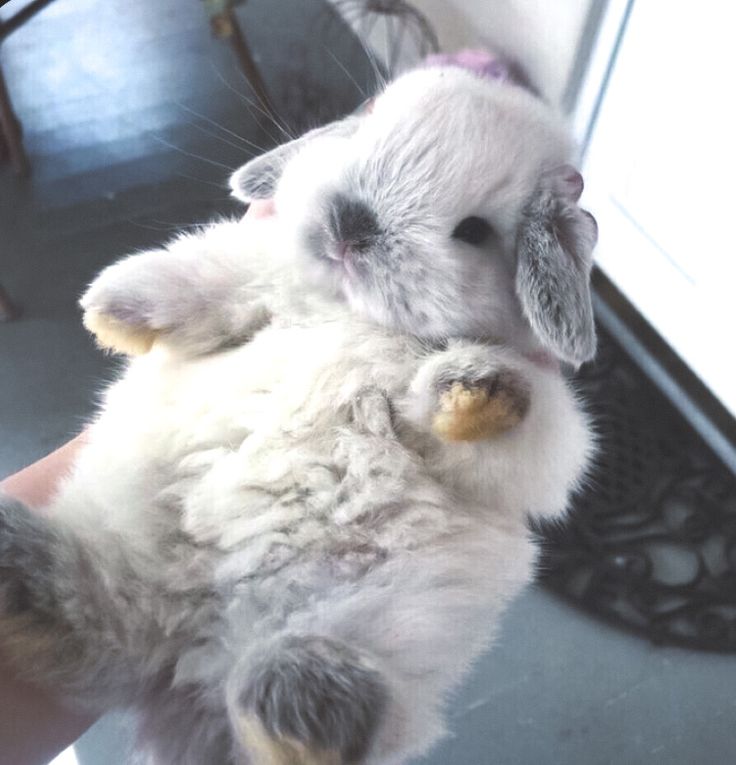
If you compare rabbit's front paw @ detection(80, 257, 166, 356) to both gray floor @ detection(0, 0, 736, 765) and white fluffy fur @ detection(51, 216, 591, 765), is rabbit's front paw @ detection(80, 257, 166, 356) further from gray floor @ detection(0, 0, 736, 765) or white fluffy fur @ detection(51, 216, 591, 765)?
gray floor @ detection(0, 0, 736, 765)

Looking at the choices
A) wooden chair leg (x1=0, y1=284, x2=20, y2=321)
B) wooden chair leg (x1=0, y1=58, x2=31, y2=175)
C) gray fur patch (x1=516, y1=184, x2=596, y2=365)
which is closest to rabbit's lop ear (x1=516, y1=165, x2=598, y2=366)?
Result: gray fur patch (x1=516, y1=184, x2=596, y2=365)

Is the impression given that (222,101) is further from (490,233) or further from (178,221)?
(490,233)

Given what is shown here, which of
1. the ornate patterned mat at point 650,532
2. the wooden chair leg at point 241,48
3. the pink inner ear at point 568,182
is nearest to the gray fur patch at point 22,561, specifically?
the pink inner ear at point 568,182

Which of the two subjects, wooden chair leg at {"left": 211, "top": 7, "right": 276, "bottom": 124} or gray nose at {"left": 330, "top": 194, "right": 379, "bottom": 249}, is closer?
gray nose at {"left": 330, "top": 194, "right": 379, "bottom": 249}

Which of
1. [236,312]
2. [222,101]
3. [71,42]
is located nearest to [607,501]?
[236,312]

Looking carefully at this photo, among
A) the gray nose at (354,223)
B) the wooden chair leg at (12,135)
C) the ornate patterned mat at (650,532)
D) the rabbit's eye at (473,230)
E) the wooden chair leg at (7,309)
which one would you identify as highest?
the gray nose at (354,223)

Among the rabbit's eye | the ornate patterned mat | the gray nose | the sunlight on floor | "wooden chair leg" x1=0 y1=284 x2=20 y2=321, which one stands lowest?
the ornate patterned mat

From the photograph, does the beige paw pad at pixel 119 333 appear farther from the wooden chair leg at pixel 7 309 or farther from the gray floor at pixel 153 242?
the wooden chair leg at pixel 7 309
